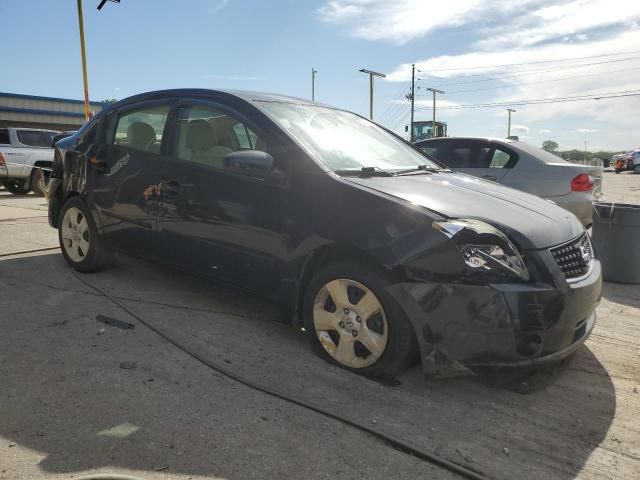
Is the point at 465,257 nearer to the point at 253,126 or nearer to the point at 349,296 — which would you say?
the point at 349,296

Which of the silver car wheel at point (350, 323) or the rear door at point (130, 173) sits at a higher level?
the rear door at point (130, 173)

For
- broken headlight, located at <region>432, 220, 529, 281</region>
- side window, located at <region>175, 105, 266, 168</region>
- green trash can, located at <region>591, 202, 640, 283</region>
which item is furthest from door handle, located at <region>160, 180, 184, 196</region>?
green trash can, located at <region>591, 202, 640, 283</region>

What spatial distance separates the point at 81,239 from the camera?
5.04 meters

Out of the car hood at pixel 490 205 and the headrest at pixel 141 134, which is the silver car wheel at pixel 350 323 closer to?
the car hood at pixel 490 205

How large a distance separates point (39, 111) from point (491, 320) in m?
41.2

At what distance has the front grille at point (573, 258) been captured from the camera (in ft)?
9.43

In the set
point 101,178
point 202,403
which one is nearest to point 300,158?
point 202,403

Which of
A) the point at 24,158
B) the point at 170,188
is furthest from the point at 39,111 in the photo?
the point at 170,188

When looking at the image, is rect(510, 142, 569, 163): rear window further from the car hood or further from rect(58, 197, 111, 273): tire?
rect(58, 197, 111, 273): tire

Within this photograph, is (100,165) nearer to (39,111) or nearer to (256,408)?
(256,408)

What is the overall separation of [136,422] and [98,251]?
2.77 metres

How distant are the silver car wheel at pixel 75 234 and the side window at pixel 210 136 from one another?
155 cm

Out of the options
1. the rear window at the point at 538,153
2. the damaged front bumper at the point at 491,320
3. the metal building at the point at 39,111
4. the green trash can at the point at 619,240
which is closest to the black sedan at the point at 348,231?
the damaged front bumper at the point at 491,320

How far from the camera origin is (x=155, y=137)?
4.30 metres
